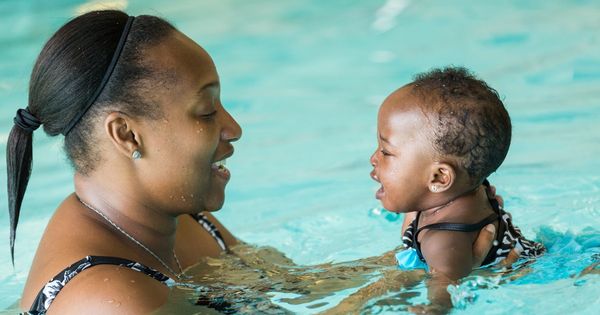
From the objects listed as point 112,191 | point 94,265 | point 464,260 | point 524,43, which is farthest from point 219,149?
point 524,43

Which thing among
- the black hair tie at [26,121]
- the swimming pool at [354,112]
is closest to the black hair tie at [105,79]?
the black hair tie at [26,121]

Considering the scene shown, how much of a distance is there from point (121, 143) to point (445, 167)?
3.53 ft

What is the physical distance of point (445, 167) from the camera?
3.19 metres

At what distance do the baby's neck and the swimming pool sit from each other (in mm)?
245

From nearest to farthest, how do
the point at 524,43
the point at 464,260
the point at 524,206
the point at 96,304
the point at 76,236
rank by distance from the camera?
the point at 96,304, the point at 76,236, the point at 464,260, the point at 524,206, the point at 524,43

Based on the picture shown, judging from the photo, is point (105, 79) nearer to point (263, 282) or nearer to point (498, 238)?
point (263, 282)

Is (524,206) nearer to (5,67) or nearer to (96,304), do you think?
(96,304)

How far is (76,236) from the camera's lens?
2861 millimetres

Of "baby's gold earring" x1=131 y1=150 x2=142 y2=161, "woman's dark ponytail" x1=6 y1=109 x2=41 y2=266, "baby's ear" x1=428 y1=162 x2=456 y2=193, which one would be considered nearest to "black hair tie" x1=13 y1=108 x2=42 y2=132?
"woman's dark ponytail" x1=6 y1=109 x2=41 y2=266

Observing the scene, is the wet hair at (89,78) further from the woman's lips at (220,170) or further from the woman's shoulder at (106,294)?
the woman's shoulder at (106,294)

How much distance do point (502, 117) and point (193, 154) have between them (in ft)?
3.35

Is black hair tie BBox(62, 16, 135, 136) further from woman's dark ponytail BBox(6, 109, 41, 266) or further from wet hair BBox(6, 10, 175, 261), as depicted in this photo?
woman's dark ponytail BBox(6, 109, 41, 266)

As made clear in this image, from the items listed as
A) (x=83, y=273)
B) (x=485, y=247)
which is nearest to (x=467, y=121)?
(x=485, y=247)

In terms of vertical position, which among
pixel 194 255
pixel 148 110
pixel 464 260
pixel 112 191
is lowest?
pixel 464 260
